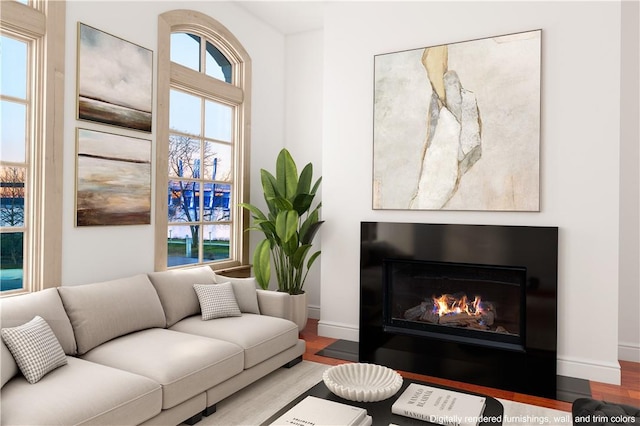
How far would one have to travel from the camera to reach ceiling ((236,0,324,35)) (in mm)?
4422

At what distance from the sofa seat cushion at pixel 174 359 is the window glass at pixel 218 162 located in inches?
72.5

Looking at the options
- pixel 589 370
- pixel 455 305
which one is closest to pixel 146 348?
pixel 455 305

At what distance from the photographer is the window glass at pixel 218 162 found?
4.30m

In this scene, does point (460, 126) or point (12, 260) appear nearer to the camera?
point (12, 260)

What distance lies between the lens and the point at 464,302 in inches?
138

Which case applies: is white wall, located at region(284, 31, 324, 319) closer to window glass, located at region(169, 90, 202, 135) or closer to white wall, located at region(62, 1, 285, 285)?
white wall, located at region(62, 1, 285, 285)

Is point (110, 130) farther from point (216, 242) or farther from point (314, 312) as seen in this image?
point (314, 312)

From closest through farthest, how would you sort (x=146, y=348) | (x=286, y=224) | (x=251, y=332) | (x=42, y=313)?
(x=42, y=313) < (x=146, y=348) < (x=251, y=332) < (x=286, y=224)

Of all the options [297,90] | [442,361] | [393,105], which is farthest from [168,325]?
[297,90]

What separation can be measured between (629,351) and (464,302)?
1450mm

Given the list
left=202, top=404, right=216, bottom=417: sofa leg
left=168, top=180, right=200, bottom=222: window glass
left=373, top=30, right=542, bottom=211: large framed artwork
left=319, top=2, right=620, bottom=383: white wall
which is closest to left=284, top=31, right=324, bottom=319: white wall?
left=373, top=30, right=542, bottom=211: large framed artwork

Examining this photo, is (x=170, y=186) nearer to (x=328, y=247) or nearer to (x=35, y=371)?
(x=328, y=247)

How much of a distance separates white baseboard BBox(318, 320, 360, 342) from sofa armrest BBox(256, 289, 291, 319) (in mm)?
684

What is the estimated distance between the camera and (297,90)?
5.13 metres
